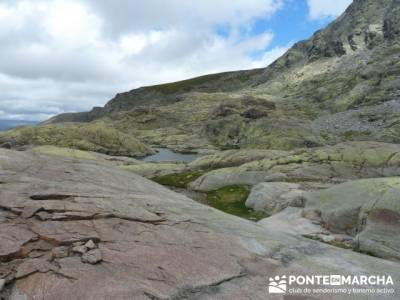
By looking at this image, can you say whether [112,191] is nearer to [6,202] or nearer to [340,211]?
[6,202]

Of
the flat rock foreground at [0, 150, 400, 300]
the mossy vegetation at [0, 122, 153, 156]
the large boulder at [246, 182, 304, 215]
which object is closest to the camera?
the flat rock foreground at [0, 150, 400, 300]

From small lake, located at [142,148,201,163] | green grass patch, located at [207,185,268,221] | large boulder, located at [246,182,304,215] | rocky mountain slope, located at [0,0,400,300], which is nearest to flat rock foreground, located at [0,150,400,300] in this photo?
rocky mountain slope, located at [0,0,400,300]

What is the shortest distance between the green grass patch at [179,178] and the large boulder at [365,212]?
29.6 meters

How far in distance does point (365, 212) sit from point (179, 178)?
41418mm

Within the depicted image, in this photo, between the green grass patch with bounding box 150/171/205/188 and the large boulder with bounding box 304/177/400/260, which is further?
the green grass patch with bounding box 150/171/205/188

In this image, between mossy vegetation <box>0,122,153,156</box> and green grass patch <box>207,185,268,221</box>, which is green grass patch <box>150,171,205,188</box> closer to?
green grass patch <box>207,185,268,221</box>

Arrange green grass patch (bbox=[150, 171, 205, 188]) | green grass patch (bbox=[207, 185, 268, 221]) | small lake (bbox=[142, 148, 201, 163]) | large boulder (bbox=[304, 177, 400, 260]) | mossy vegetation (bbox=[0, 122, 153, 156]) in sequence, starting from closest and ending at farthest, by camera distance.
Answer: large boulder (bbox=[304, 177, 400, 260]) < green grass patch (bbox=[207, 185, 268, 221]) < green grass patch (bbox=[150, 171, 205, 188]) < small lake (bbox=[142, 148, 201, 163]) < mossy vegetation (bbox=[0, 122, 153, 156])

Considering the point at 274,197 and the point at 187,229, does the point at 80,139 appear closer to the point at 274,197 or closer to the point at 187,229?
the point at 274,197

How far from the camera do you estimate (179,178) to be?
6894 centimetres

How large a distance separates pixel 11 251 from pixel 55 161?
17818 mm

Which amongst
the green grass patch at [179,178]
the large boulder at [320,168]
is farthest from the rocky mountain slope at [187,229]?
the green grass patch at [179,178]

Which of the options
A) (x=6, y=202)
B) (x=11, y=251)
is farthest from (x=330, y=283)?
(x=6, y=202)

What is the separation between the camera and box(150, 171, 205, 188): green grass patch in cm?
6575

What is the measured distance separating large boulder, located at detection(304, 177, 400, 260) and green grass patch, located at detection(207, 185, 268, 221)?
8460mm
